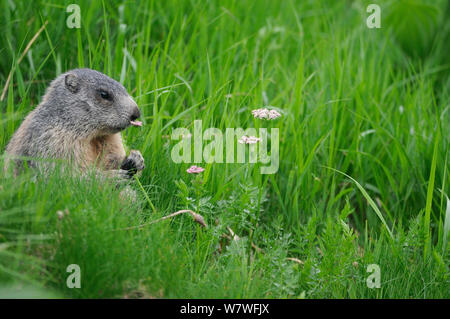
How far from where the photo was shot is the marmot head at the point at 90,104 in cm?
376

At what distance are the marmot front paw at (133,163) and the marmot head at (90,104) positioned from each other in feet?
0.90

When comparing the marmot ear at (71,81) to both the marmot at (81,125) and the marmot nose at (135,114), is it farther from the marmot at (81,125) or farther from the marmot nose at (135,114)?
the marmot nose at (135,114)

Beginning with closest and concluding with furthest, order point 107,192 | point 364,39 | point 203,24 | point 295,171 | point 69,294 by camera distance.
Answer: point 69,294
point 107,192
point 295,171
point 203,24
point 364,39

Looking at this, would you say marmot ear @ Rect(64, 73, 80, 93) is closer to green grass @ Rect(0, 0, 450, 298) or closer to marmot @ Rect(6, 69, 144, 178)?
marmot @ Rect(6, 69, 144, 178)

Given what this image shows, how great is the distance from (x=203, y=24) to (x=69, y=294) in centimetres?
342

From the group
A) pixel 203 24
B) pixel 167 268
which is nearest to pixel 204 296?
pixel 167 268

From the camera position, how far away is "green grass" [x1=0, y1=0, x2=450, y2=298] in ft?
9.62

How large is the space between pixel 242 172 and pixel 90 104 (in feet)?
4.10

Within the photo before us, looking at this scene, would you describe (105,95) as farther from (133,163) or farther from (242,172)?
(242,172)

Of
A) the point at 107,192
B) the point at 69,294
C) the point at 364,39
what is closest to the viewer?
the point at 69,294

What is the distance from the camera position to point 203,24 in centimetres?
544

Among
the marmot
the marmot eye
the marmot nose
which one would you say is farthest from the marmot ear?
the marmot nose

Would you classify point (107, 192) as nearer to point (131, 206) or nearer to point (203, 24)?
point (131, 206)

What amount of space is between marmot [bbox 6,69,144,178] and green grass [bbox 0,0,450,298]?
0.86 feet
